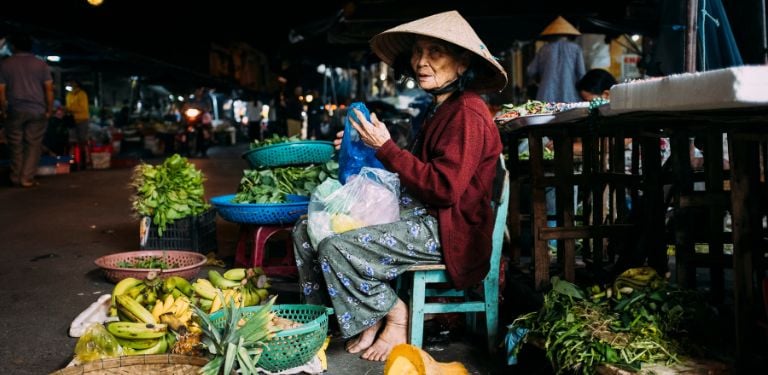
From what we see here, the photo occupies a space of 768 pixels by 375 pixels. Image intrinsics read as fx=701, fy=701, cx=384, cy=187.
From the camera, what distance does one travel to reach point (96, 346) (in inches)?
129

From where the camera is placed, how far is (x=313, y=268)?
3840 mm

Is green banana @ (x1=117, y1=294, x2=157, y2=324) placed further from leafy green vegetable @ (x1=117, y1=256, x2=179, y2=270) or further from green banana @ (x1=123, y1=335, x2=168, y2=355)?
leafy green vegetable @ (x1=117, y1=256, x2=179, y2=270)

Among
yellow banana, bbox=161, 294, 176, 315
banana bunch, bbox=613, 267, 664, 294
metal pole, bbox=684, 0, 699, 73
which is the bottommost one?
yellow banana, bbox=161, 294, 176, 315

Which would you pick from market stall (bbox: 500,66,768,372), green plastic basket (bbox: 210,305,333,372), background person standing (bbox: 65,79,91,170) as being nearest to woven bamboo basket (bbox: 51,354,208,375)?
green plastic basket (bbox: 210,305,333,372)

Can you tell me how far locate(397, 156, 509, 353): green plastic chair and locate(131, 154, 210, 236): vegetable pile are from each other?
3205 mm

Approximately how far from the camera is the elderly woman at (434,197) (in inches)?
135

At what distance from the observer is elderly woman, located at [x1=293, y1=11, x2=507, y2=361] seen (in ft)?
11.2

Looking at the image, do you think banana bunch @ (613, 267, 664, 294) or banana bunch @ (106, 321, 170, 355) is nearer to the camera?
banana bunch @ (106, 321, 170, 355)

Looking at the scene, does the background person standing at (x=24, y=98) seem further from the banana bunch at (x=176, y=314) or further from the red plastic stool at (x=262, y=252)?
the banana bunch at (x=176, y=314)

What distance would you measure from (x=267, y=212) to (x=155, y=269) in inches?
35.7

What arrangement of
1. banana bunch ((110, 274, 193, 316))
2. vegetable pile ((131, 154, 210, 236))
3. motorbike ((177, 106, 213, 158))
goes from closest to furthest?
banana bunch ((110, 274, 193, 316)) < vegetable pile ((131, 154, 210, 236)) < motorbike ((177, 106, 213, 158))

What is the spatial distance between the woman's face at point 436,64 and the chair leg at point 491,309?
111 cm

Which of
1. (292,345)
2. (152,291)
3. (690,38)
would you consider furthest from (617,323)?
(152,291)

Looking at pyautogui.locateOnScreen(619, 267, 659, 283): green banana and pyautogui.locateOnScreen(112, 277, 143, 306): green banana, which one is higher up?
Answer: pyautogui.locateOnScreen(619, 267, 659, 283): green banana
